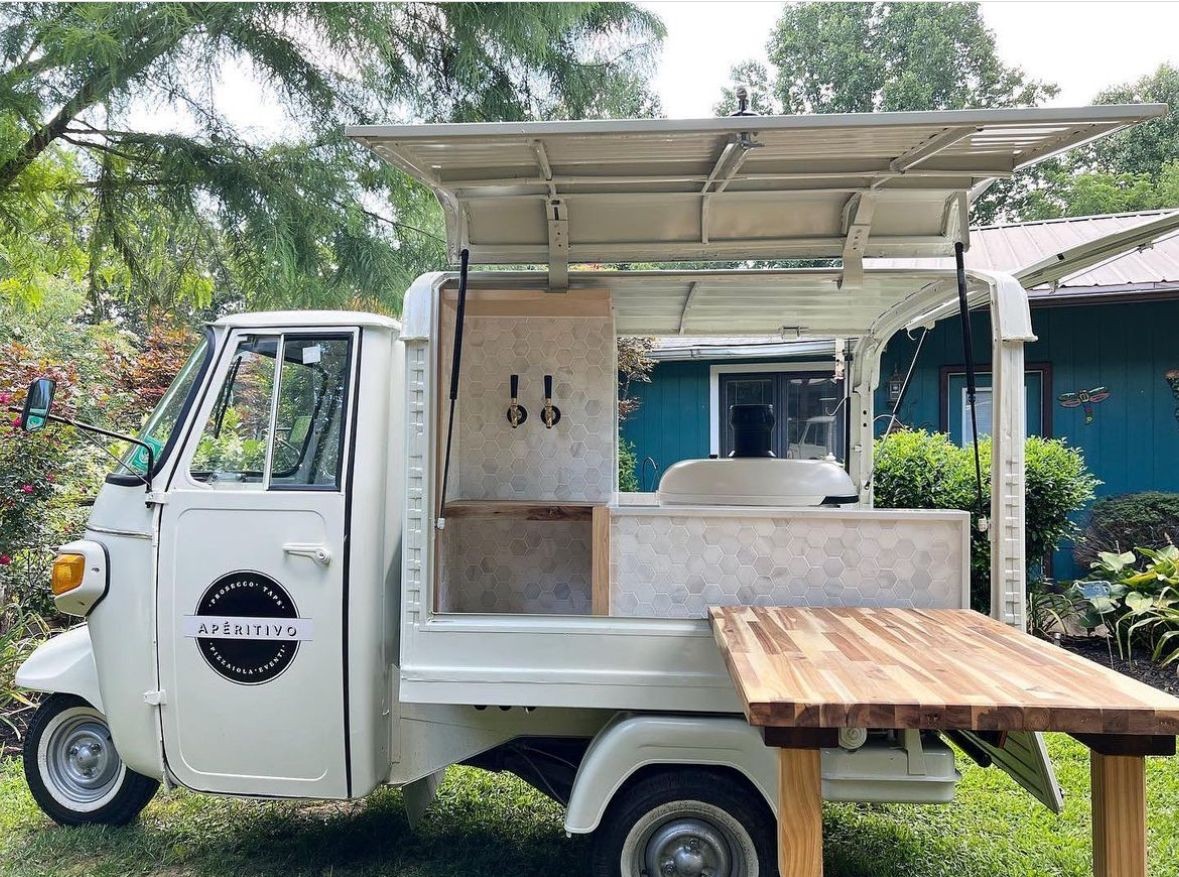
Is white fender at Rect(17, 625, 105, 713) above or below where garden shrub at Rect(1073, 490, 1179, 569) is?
below

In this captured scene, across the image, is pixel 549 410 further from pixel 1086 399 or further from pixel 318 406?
pixel 1086 399

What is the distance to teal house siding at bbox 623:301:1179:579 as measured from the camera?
7.68 meters

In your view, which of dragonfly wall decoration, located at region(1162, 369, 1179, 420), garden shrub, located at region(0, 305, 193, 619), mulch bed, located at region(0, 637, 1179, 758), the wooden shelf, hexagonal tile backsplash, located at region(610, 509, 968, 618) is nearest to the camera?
hexagonal tile backsplash, located at region(610, 509, 968, 618)

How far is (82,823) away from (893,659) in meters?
3.09

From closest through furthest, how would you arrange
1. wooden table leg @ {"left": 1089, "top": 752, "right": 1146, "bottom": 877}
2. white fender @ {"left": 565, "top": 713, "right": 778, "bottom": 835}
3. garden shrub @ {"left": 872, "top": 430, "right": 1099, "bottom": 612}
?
1. wooden table leg @ {"left": 1089, "top": 752, "right": 1146, "bottom": 877}
2. white fender @ {"left": 565, "top": 713, "right": 778, "bottom": 835}
3. garden shrub @ {"left": 872, "top": 430, "right": 1099, "bottom": 612}

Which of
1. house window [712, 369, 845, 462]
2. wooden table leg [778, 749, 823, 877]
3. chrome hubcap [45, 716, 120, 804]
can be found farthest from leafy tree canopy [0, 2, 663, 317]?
house window [712, 369, 845, 462]

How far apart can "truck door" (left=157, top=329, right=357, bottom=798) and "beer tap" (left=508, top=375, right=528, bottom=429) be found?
2.51ft

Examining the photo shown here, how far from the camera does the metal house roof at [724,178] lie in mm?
2193

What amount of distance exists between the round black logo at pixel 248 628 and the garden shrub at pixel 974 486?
4.13 metres

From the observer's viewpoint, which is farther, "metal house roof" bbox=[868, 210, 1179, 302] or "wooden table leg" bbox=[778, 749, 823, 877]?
"metal house roof" bbox=[868, 210, 1179, 302]

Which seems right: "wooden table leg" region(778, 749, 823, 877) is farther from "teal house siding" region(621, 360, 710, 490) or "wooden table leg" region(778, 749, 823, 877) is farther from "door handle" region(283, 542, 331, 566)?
"teal house siding" region(621, 360, 710, 490)

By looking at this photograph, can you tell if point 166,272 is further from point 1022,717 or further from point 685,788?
point 1022,717

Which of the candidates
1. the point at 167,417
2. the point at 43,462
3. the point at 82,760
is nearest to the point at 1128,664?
the point at 167,417

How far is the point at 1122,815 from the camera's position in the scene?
1889mm
